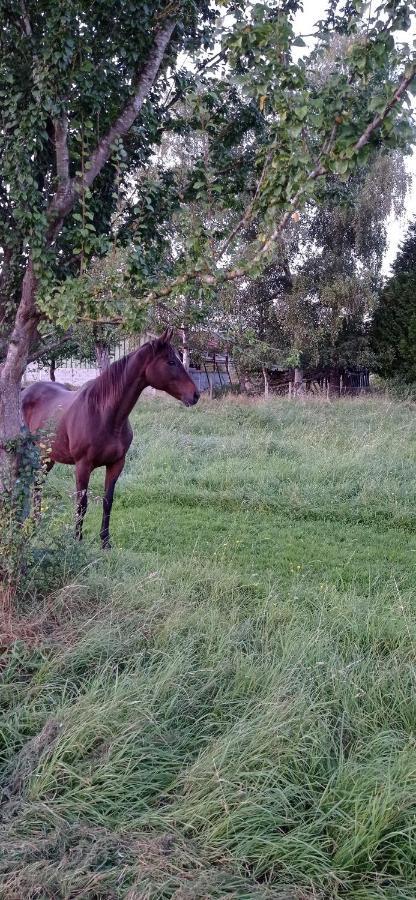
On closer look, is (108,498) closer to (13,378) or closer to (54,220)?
(13,378)

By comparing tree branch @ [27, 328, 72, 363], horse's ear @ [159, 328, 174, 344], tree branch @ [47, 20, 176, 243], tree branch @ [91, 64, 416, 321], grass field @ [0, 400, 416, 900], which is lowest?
grass field @ [0, 400, 416, 900]

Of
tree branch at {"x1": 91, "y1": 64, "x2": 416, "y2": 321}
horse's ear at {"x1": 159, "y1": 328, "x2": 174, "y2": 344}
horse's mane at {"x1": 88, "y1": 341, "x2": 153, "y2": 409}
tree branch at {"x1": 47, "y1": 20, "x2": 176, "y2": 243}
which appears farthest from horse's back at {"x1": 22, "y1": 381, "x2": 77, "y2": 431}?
tree branch at {"x1": 91, "y1": 64, "x2": 416, "y2": 321}

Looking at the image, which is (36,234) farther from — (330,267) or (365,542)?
(330,267)

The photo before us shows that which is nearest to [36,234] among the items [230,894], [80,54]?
[80,54]

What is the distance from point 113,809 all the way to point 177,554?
373cm

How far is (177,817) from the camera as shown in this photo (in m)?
2.51

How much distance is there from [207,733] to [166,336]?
3592mm

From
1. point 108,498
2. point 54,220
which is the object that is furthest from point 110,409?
point 54,220

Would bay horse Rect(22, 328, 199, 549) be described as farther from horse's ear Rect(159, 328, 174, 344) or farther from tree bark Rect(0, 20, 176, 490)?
tree bark Rect(0, 20, 176, 490)

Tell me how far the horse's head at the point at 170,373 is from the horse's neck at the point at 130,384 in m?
0.13

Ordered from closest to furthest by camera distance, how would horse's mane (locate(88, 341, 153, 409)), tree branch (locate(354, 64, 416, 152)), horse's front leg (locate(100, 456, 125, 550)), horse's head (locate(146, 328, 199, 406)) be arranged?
tree branch (locate(354, 64, 416, 152)), horse's head (locate(146, 328, 199, 406)), horse's mane (locate(88, 341, 153, 409)), horse's front leg (locate(100, 456, 125, 550))

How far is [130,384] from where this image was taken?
6312mm

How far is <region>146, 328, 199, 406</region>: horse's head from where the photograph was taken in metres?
6.01

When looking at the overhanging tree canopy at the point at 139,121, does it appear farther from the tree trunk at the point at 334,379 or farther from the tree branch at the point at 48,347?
the tree trunk at the point at 334,379
